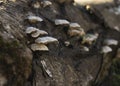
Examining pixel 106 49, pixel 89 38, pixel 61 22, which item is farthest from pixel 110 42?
pixel 61 22

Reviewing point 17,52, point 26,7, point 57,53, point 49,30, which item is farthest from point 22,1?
point 17,52

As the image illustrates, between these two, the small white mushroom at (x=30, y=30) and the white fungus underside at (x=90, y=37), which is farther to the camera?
the white fungus underside at (x=90, y=37)

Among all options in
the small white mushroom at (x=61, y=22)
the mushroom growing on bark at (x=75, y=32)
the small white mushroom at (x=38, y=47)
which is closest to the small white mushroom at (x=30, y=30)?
the small white mushroom at (x=38, y=47)

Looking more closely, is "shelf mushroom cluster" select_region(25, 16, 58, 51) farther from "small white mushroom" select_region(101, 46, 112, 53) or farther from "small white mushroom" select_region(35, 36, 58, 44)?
"small white mushroom" select_region(101, 46, 112, 53)

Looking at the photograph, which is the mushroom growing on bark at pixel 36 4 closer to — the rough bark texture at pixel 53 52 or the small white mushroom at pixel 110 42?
the rough bark texture at pixel 53 52

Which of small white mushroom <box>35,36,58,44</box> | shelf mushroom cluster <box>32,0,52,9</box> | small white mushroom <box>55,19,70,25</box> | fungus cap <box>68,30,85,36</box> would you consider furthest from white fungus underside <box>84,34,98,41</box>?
small white mushroom <box>35,36,58,44</box>

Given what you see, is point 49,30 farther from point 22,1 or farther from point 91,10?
point 91,10

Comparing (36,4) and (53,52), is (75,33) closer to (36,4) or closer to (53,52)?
(53,52)

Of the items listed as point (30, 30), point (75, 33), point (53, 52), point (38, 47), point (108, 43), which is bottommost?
point (108, 43)
